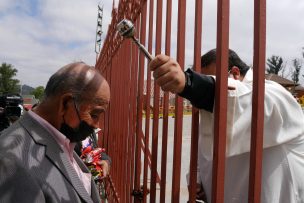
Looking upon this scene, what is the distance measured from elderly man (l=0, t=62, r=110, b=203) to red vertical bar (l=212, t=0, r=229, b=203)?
59cm

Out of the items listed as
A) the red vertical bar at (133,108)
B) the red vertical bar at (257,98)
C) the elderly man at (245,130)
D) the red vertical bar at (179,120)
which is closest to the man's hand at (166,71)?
the elderly man at (245,130)

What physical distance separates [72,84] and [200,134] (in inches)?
24.0

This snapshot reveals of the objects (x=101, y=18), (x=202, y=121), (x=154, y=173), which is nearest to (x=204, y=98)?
(x=202, y=121)

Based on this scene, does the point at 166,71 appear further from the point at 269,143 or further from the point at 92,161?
the point at 92,161

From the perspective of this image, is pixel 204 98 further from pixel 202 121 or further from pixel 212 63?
pixel 212 63

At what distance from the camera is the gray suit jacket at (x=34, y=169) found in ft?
3.99

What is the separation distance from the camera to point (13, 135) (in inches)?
55.5

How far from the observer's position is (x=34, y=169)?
1297 mm

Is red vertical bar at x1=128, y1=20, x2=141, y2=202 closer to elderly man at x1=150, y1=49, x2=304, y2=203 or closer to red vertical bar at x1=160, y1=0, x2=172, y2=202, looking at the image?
red vertical bar at x1=160, y1=0, x2=172, y2=202

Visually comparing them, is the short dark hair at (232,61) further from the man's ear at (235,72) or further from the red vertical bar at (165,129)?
the red vertical bar at (165,129)

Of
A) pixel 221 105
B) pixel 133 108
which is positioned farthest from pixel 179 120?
pixel 133 108

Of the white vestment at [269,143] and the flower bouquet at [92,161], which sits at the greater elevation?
the white vestment at [269,143]

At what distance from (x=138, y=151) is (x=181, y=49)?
3.37ft

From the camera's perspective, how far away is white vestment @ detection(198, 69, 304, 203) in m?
1.25
